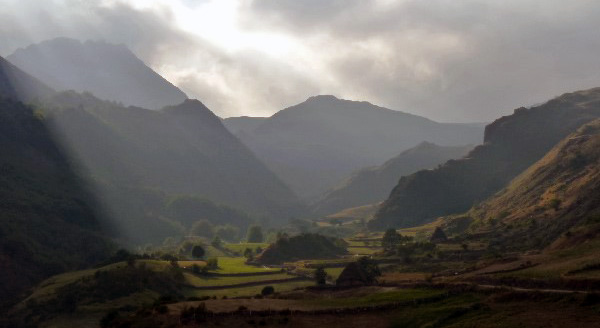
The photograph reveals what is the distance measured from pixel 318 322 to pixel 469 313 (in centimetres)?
1585

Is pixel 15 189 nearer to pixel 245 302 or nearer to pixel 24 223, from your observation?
pixel 24 223

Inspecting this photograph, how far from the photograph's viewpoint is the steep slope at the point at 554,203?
112750mm

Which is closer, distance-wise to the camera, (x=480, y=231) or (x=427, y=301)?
(x=427, y=301)

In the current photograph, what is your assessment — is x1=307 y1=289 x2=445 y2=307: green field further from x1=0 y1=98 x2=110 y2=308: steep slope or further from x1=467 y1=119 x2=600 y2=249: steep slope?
x1=0 y1=98 x2=110 y2=308: steep slope

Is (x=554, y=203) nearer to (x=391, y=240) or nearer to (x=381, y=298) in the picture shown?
(x=391, y=240)

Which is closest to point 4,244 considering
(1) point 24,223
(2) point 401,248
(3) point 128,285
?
(1) point 24,223

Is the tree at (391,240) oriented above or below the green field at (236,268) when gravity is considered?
above

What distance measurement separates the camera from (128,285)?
109 m

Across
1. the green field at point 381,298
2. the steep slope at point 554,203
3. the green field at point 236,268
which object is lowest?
the green field at point 236,268

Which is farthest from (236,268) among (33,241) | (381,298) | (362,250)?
(381,298)

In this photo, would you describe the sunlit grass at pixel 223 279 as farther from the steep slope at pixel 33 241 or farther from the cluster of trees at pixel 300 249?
the steep slope at pixel 33 241

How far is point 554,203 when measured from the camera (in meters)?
137

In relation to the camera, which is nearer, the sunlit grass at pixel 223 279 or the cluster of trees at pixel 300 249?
the sunlit grass at pixel 223 279

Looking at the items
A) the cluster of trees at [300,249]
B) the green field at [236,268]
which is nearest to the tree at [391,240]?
the cluster of trees at [300,249]
